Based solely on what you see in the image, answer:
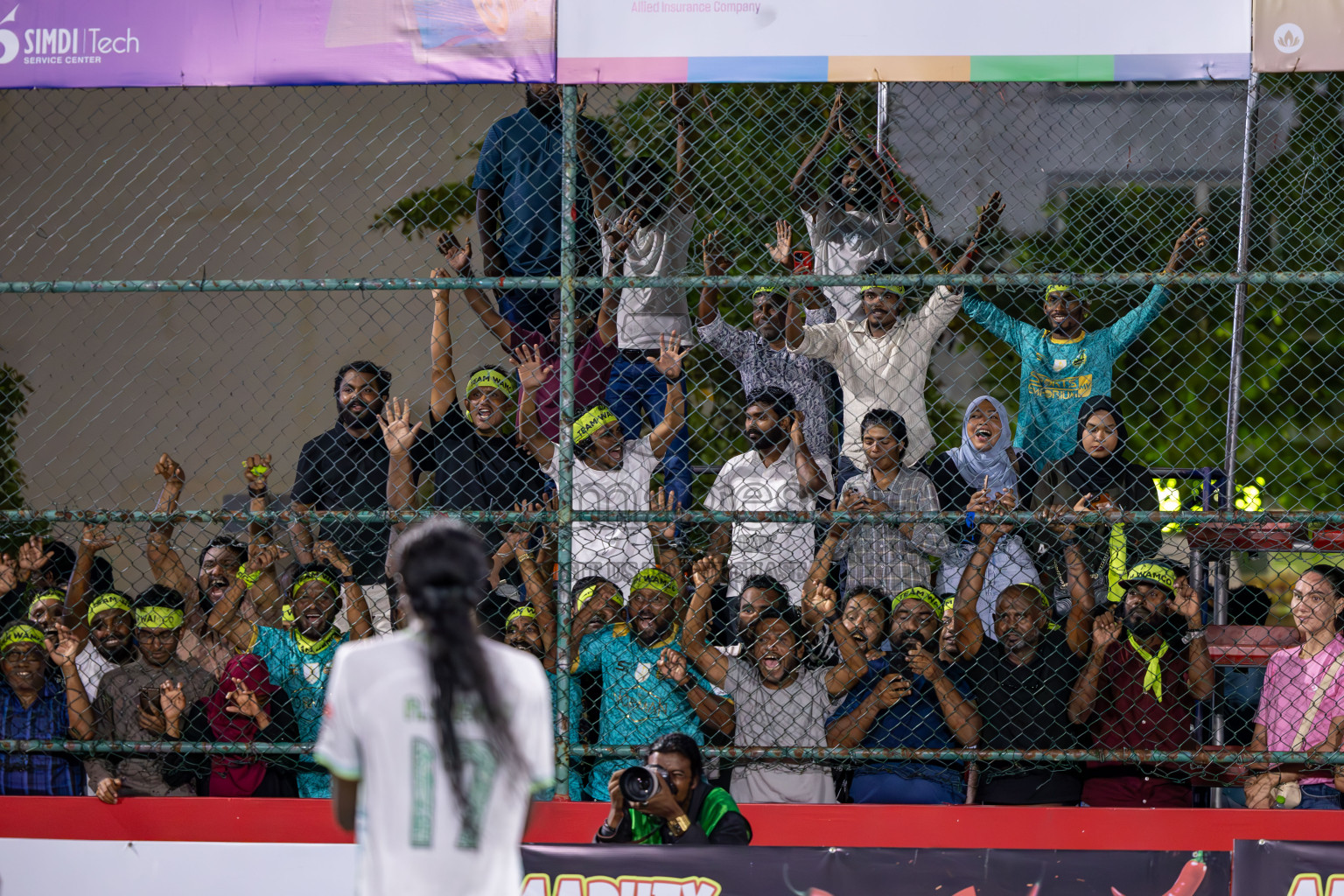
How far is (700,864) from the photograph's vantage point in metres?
4.08

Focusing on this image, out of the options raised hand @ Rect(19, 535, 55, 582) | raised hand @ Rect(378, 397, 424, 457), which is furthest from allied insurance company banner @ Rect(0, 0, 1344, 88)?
raised hand @ Rect(19, 535, 55, 582)

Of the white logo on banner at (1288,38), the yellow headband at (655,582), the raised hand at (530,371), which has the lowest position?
the yellow headband at (655,582)

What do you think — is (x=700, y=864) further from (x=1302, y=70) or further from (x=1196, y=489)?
(x=1196, y=489)

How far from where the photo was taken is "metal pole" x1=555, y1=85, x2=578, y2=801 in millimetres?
4160

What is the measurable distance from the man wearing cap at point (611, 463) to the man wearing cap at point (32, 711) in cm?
209

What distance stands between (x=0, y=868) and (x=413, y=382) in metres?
4.50

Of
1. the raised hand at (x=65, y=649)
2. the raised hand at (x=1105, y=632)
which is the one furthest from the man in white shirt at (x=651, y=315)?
the raised hand at (x=65, y=649)

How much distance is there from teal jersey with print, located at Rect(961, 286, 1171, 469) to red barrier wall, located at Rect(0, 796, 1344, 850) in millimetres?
1933

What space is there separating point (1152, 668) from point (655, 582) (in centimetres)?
193

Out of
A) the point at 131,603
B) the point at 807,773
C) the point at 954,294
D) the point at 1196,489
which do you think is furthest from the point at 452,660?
the point at 1196,489

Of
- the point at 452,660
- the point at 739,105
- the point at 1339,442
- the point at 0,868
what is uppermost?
the point at 739,105

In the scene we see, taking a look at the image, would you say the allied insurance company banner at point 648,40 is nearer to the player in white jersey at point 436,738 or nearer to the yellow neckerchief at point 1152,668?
the yellow neckerchief at point 1152,668

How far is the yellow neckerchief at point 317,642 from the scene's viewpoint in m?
4.92

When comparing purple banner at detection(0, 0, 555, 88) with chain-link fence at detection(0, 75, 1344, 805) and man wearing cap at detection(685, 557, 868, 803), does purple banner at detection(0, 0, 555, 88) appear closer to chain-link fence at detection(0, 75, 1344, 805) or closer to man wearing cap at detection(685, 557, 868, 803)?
chain-link fence at detection(0, 75, 1344, 805)
